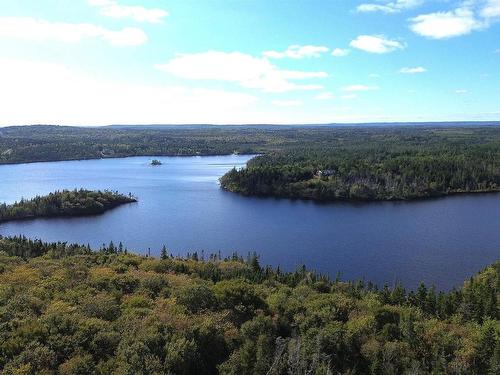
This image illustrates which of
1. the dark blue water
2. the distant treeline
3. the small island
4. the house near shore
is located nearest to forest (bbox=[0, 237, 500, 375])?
the dark blue water

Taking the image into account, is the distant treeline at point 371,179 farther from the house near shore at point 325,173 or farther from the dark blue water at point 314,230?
the dark blue water at point 314,230

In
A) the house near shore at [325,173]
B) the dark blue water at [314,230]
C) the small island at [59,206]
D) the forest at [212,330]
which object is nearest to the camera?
the forest at [212,330]

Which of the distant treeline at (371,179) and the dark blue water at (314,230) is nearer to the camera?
the dark blue water at (314,230)

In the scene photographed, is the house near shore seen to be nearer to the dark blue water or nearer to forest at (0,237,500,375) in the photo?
the dark blue water

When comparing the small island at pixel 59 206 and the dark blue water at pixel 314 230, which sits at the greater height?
the small island at pixel 59 206

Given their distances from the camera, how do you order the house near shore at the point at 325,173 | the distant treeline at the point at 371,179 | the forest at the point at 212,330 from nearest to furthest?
the forest at the point at 212,330, the distant treeline at the point at 371,179, the house near shore at the point at 325,173

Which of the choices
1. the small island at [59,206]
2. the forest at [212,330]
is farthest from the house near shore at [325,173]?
the forest at [212,330]

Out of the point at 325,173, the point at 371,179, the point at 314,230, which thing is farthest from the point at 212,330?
the point at 325,173
